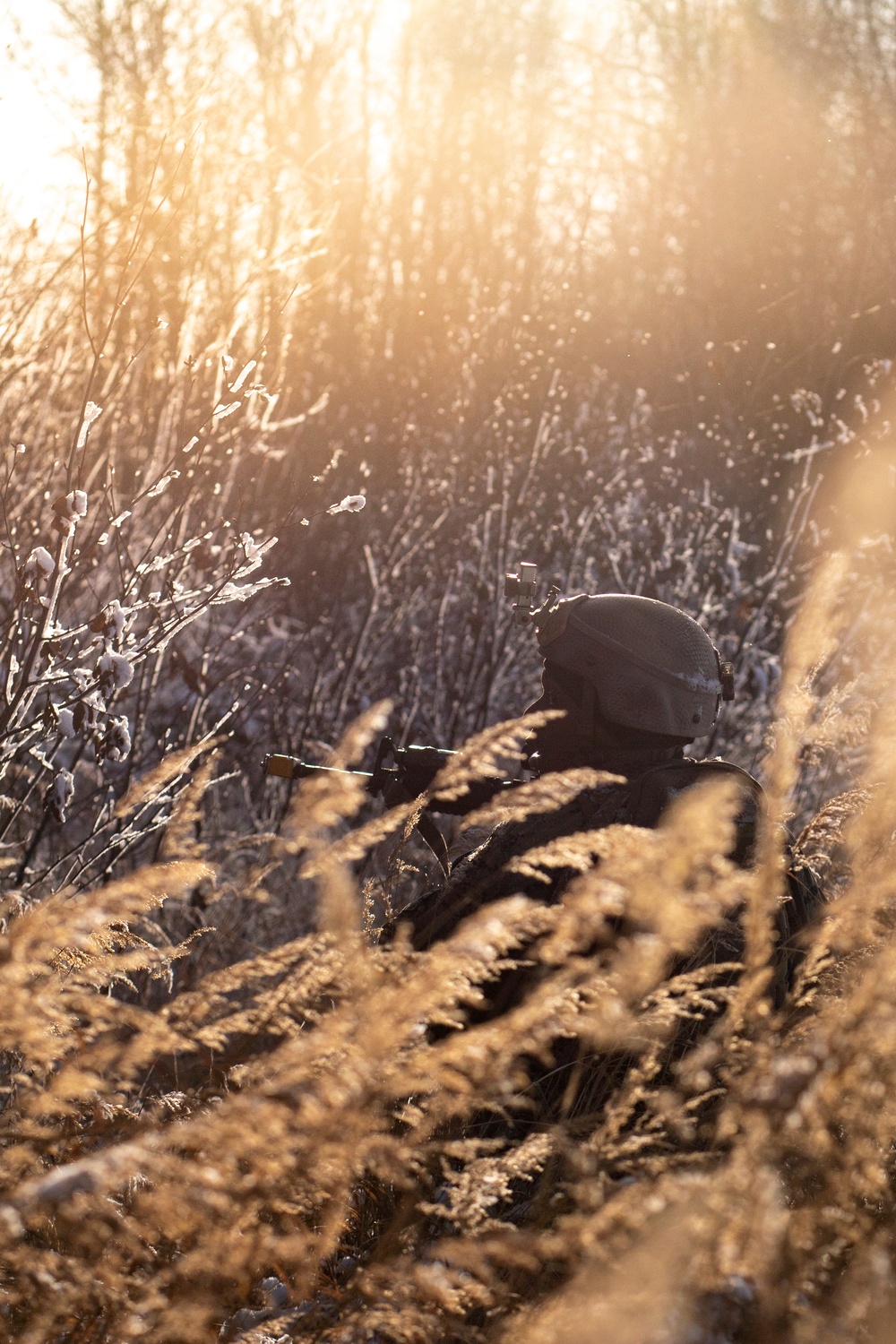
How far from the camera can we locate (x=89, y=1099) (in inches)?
71.7

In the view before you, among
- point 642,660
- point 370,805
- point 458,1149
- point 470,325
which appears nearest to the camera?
point 458,1149

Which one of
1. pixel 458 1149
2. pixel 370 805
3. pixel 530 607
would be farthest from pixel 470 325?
pixel 458 1149

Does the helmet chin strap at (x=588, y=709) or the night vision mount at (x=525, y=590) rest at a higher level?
the night vision mount at (x=525, y=590)

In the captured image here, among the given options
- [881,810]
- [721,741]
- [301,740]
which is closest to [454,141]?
[721,741]

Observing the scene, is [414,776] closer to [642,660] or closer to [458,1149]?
[642,660]

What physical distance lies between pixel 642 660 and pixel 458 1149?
1670 mm

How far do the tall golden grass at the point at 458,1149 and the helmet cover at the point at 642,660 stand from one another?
1.00 metres

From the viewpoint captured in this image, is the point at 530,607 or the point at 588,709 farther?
the point at 530,607

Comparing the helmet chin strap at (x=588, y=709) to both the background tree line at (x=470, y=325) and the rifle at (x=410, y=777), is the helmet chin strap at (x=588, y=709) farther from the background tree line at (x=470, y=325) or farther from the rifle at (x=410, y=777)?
the background tree line at (x=470, y=325)

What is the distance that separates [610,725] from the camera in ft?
10.0

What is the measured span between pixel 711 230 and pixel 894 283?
8.53ft

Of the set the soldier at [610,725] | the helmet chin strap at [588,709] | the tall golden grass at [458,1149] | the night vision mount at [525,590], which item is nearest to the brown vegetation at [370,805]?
the tall golden grass at [458,1149]

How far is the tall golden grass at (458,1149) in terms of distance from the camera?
1318 mm

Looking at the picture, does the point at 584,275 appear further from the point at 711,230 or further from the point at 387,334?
the point at 387,334
